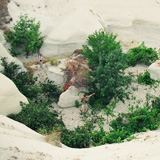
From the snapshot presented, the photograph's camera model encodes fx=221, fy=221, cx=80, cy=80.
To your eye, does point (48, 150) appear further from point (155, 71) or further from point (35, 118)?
point (155, 71)

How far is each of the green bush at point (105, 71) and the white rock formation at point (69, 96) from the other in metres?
0.95

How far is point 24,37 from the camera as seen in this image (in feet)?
55.1

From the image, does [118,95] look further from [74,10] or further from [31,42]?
[74,10]

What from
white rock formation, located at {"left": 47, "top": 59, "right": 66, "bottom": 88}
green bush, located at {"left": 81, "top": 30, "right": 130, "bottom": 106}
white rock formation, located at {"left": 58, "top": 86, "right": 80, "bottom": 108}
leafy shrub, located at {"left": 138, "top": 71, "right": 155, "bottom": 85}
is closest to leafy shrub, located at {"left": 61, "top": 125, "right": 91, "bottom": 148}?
green bush, located at {"left": 81, "top": 30, "right": 130, "bottom": 106}

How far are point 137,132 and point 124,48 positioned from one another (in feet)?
33.0

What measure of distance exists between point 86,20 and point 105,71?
22.9ft

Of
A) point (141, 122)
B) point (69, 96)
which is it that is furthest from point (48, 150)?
point (69, 96)

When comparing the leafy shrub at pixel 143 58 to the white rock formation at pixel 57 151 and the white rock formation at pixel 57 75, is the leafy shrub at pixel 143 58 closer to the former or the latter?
the white rock formation at pixel 57 75

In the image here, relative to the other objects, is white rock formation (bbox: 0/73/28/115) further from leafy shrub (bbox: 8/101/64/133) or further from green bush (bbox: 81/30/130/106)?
green bush (bbox: 81/30/130/106)

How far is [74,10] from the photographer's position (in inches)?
747

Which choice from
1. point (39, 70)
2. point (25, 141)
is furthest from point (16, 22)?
A: point (25, 141)

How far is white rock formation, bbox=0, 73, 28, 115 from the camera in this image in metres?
10.9

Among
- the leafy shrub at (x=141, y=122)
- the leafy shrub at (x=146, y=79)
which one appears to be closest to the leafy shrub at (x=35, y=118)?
the leafy shrub at (x=141, y=122)

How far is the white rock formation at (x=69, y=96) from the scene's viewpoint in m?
13.7
